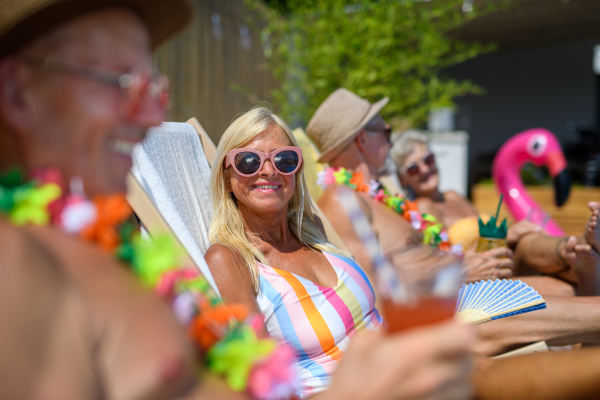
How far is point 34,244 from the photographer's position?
81 centimetres

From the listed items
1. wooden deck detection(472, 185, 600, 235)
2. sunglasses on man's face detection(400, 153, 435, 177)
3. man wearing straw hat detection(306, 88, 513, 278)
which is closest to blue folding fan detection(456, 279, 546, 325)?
man wearing straw hat detection(306, 88, 513, 278)

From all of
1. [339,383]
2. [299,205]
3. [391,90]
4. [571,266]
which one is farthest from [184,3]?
[391,90]

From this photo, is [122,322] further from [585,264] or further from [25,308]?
[585,264]

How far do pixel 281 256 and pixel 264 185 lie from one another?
0.33 meters

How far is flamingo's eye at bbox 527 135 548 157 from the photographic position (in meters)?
4.54

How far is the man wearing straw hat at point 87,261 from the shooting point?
0.75 meters

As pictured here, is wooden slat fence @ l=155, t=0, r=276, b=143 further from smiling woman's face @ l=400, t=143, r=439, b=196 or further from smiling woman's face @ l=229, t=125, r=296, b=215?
smiling woman's face @ l=229, t=125, r=296, b=215

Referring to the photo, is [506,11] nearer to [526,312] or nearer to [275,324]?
[526,312]

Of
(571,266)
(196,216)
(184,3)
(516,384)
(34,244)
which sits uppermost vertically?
(184,3)

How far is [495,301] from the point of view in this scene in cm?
210

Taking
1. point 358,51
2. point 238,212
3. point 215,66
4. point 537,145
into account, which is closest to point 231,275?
point 238,212

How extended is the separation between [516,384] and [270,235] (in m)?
1.36

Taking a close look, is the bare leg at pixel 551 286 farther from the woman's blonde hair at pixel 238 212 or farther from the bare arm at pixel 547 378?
the bare arm at pixel 547 378

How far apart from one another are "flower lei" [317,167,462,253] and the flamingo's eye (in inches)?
69.5
